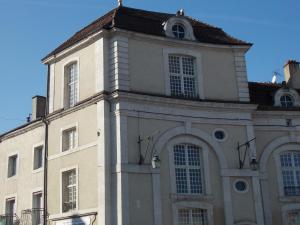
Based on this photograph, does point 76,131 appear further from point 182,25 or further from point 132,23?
point 182,25

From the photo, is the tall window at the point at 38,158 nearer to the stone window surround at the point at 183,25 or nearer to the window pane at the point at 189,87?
the window pane at the point at 189,87

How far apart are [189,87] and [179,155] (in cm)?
318

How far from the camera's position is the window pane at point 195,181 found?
70.8 feet

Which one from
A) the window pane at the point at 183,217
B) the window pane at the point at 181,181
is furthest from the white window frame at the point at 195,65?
the window pane at the point at 183,217

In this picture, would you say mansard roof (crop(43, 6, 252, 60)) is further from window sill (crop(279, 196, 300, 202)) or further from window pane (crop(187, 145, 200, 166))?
window sill (crop(279, 196, 300, 202))

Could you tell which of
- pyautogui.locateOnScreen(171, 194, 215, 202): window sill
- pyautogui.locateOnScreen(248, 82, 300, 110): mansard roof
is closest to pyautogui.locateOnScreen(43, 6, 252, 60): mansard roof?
pyautogui.locateOnScreen(248, 82, 300, 110): mansard roof

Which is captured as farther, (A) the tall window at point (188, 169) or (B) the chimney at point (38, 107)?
(B) the chimney at point (38, 107)

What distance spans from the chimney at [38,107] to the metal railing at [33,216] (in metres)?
4.79

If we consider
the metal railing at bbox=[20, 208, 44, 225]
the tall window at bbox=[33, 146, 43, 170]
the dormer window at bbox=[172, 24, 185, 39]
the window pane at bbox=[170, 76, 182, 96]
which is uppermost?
the dormer window at bbox=[172, 24, 185, 39]

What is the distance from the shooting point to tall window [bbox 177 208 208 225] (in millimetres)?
20938

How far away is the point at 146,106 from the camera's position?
21.3 m

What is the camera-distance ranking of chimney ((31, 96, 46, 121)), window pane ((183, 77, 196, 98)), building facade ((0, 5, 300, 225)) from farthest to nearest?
1. chimney ((31, 96, 46, 121))
2. window pane ((183, 77, 196, 98))
3. building facade ((0, 5, 300, 225))

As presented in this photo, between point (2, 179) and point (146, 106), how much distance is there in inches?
395

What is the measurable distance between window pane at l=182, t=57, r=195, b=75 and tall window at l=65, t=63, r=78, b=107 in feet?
15.8
